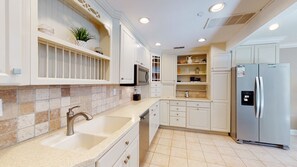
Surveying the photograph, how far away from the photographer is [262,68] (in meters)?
2.74

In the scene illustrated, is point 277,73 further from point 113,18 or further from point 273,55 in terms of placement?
point 113,18

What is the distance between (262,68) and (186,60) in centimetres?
187

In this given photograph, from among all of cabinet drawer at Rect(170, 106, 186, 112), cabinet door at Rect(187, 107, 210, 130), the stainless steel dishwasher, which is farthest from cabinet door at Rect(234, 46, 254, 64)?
the stainless steel dishwasher

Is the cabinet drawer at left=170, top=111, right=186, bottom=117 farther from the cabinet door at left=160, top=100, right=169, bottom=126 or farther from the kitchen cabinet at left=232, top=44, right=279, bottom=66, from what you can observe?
the kitchen cabinet at left=232, top=44, right=279, bottom=66

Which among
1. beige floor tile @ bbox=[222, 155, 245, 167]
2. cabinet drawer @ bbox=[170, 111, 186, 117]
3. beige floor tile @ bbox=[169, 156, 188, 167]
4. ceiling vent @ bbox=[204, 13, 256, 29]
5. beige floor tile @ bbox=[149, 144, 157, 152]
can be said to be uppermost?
A: ceiling vent @ bbox=[204, 13, 256, 29]

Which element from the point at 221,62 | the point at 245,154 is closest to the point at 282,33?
the point at 221,62

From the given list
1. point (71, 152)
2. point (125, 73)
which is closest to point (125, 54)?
point (125, 73)

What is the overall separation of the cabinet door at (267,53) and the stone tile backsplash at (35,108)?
11.9ft

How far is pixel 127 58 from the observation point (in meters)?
Answer: 2.18

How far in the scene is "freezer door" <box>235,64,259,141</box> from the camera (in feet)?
9.11

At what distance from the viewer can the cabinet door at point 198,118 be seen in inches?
134

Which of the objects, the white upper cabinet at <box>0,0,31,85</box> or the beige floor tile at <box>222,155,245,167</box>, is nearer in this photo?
the white upper cabinet at <box>0,0,31,85</box>

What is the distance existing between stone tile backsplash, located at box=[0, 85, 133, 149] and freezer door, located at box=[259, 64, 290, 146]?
3.30 meters

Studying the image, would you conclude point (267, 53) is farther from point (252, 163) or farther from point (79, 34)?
point (79, 34)
